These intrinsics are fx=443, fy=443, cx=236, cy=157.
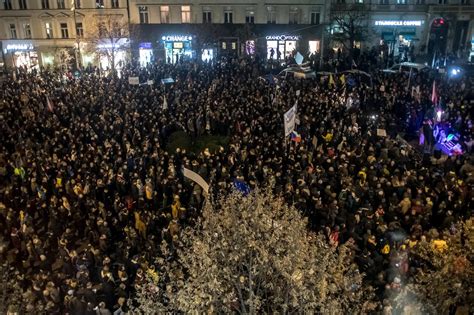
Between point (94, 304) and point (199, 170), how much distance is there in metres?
6.58

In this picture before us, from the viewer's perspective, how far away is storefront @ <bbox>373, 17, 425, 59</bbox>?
1699 inches

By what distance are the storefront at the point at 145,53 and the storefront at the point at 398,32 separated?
2195cm

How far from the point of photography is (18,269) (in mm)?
12070

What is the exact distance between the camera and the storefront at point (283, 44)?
42406mm

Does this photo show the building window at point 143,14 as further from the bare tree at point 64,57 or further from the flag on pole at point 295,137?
the flag on pole at point 295,137

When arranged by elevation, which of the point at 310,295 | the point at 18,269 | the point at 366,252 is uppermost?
the point at 310,295

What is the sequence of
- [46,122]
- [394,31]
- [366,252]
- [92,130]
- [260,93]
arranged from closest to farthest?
[366,252]
[92,130]
[46,122]
[260,93]
[394,31]

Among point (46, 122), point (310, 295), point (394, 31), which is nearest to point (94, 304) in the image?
point (310, 295)

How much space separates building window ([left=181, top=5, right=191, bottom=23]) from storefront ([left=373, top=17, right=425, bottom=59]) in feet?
59.0

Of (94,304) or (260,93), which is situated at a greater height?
(260,93)

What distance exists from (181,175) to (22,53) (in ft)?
124

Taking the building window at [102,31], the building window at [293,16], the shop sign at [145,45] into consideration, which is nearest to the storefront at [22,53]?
the building window at [102,31]

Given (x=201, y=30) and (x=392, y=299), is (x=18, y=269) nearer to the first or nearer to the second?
(x=392, y=299)

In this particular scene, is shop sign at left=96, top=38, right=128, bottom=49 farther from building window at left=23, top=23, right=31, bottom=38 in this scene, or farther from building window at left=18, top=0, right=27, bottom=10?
building window at left=18, top=0, right=27, bottom=10
